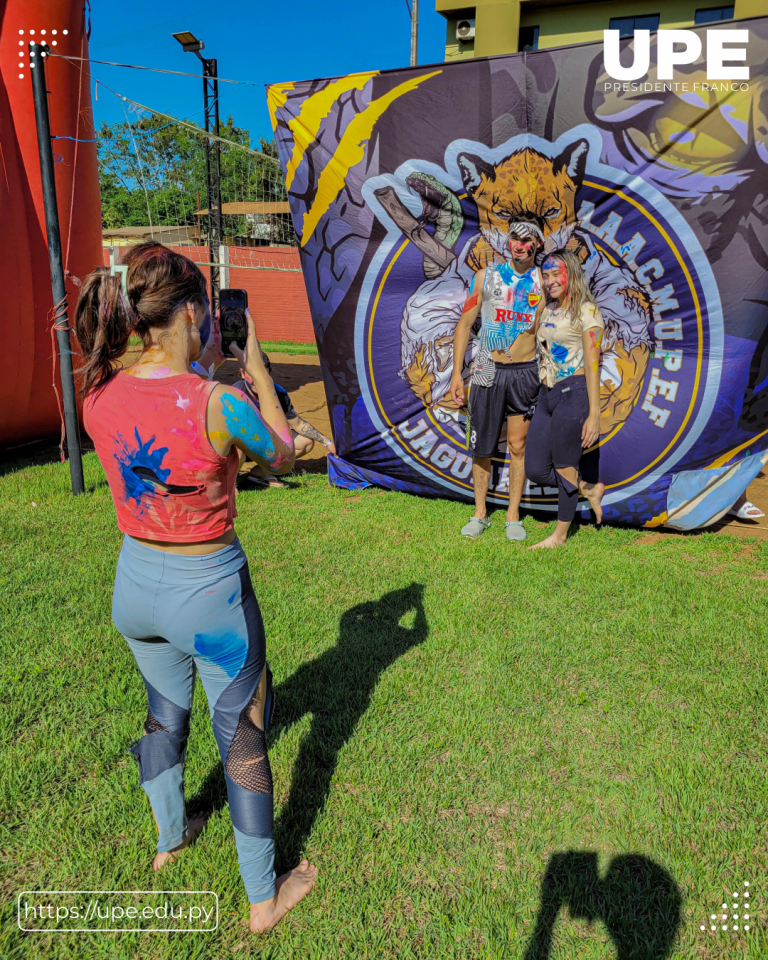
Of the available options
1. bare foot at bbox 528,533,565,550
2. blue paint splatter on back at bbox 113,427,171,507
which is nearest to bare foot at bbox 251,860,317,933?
blue paint splatter on back at bbox 113,427,171,507

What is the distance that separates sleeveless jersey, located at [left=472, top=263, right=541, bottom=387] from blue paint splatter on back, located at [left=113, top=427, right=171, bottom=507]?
3942 mm

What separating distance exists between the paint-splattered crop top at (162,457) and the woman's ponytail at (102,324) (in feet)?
0.16

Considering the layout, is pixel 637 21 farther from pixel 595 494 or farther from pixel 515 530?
pixel 515 530

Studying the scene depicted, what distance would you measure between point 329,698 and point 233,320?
189 cm

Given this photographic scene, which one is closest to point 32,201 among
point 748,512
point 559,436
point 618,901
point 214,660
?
point 559,436

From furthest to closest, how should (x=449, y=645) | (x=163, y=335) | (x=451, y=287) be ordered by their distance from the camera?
(x=451, y=287), (x=449, y=645), (x=163, y=335)

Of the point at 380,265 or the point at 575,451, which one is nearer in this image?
the point at 575,451

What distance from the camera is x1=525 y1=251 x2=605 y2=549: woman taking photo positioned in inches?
194

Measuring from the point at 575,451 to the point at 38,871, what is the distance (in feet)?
13.6

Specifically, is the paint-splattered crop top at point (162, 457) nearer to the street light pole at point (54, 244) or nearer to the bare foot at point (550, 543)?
the bare foot at point (550, 543)

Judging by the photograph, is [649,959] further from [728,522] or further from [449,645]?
[728,522]

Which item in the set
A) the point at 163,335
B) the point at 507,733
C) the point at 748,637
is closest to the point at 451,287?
the point at 748,637

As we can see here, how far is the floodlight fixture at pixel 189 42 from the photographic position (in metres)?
14.2

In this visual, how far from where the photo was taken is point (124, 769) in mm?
2771
